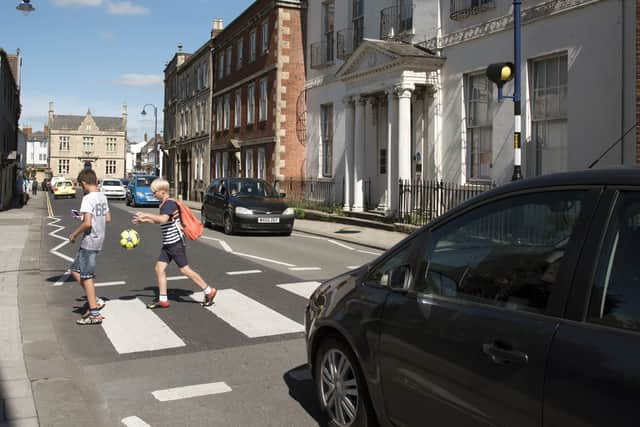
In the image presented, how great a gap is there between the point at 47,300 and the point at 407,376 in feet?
22.4

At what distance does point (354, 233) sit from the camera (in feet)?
63.0

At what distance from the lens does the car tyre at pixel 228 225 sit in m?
18.5

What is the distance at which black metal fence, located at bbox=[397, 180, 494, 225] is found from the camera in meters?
17.8

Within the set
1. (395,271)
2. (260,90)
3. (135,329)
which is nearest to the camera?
(395,271)

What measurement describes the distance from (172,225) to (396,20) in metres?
15.5

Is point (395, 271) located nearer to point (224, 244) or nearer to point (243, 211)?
point (224, 244)

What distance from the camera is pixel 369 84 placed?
21266mm

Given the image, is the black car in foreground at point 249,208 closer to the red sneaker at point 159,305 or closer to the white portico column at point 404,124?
the white portico column at point 404,124

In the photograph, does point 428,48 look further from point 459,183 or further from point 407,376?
point 407,376

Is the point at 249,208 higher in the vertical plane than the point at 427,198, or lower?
lower

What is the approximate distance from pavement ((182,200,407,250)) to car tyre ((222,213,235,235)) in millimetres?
2509

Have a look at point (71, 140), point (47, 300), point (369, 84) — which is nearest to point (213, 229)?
point (369, 84)

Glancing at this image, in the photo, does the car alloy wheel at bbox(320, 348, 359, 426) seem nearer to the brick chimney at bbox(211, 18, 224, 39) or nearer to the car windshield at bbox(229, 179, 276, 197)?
the car windshield at bbox(229, 179, 276, 197)

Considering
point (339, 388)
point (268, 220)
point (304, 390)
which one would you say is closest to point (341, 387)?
point (339, 388)
